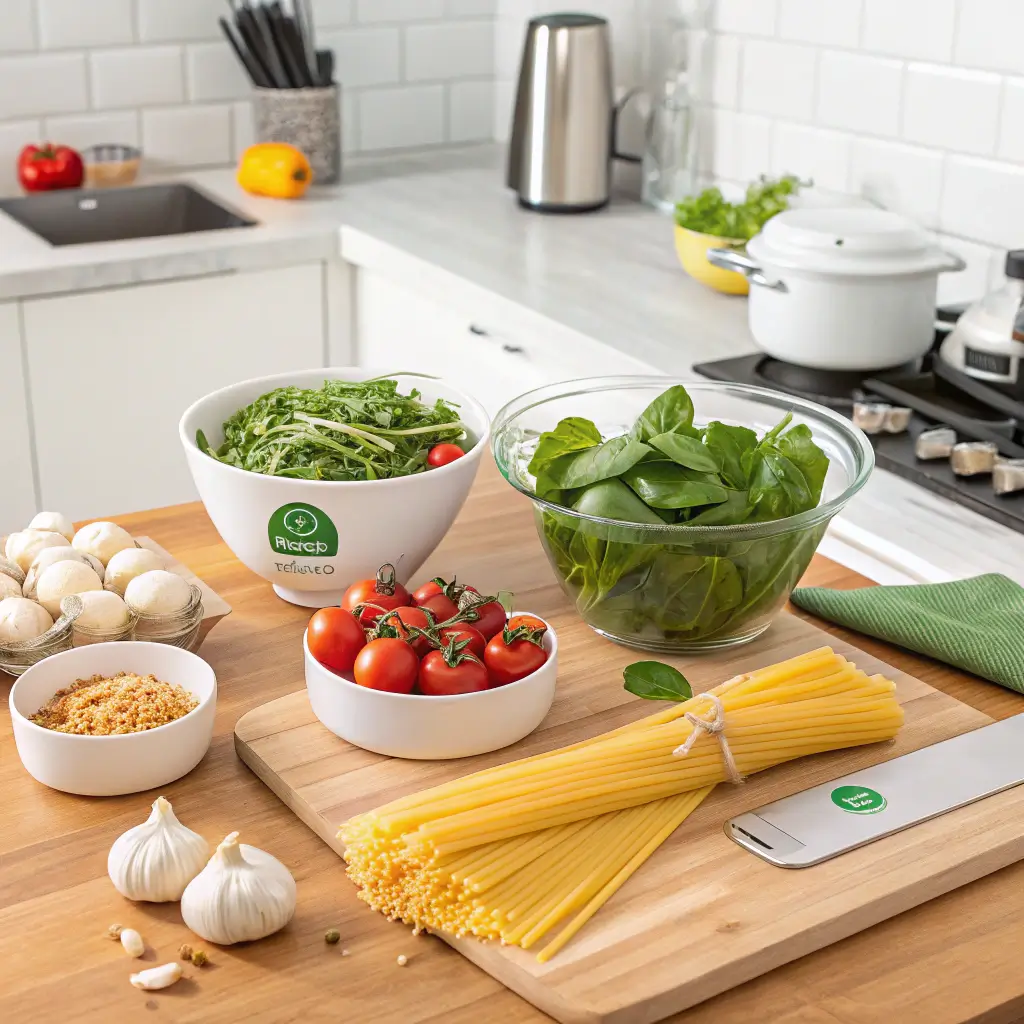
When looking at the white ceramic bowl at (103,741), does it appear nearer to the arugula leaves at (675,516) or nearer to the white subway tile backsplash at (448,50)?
the arugula leaves at (675,516)

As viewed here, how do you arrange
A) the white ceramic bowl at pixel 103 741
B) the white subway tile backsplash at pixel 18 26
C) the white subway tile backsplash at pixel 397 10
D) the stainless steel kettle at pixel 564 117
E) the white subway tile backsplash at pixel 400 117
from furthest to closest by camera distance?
1. the white subway tile backsplash at pixel 400 117
2. the white subway tile backsplash at pixel 397 10
3. the white subway tile backsplash at pixel 18 26
4. the stainless steel kettle at pixel 564 117
5. the white ceramic bowl at pixel 103 741

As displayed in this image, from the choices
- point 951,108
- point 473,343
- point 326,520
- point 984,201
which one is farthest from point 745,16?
point 326,520

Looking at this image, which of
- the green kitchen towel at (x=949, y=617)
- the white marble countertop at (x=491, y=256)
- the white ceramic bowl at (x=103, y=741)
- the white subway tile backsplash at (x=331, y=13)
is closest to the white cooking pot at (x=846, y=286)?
the white marble countertop at (x=491, y=256)

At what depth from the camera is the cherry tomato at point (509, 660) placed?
1063 mm

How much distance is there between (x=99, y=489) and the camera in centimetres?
268

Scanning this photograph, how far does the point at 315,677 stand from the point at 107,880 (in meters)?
0.21

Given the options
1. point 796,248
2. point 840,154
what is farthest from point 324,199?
point 796,248

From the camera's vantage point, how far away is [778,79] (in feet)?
8.73

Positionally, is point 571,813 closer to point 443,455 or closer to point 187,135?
point 443,455

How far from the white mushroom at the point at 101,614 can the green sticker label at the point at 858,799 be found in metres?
0.59

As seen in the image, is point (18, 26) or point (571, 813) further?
point (18, 26)

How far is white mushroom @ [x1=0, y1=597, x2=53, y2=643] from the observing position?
113 cm

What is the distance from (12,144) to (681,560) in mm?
2337

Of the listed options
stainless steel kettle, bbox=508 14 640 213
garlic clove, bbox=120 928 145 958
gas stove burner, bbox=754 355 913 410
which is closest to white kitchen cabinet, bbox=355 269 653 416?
gas stove burner, bbox=754 355 913 410
